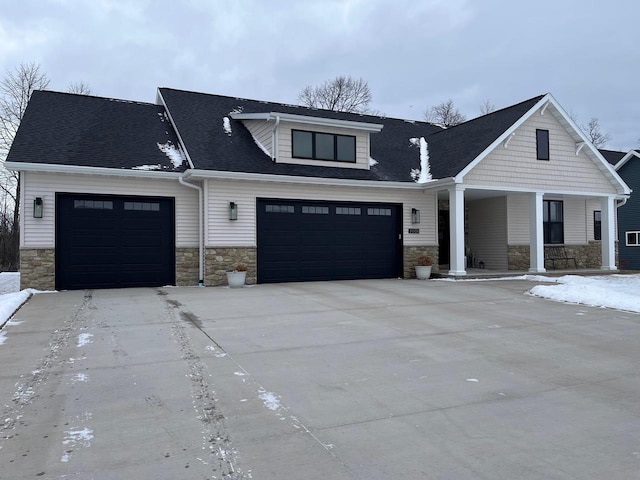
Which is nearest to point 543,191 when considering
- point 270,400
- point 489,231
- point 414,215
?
point 489,231

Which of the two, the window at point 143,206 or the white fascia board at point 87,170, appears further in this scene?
the window at point 143,206

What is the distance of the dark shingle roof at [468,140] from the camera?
50.0ft

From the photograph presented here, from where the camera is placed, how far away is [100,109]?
1489 centimetres

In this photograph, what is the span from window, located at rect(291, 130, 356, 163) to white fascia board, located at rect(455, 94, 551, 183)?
3536 millimetres

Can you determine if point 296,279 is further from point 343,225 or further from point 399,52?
point 399,52

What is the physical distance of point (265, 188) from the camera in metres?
13.9

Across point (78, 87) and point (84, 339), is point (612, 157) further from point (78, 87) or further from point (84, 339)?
point (78, 87)

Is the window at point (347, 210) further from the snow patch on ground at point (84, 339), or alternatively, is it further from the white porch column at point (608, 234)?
the white porch column at point (608, 234)

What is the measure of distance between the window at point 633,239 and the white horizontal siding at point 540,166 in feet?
23.5

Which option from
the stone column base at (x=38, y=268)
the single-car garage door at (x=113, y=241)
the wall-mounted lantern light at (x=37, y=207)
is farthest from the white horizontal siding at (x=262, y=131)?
the stone column base at (x=38, y=268)

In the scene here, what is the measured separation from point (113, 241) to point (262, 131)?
5686 millimetres

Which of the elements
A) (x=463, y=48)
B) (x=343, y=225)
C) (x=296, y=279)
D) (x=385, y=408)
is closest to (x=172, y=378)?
(x=385, y=408)

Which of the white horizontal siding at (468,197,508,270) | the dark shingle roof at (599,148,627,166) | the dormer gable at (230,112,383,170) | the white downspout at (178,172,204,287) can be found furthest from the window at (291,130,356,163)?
the dark shingle roof at (599,148,627,166)

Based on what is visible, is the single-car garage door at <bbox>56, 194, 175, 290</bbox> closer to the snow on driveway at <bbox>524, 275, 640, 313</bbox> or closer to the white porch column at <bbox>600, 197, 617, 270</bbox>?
the snow on driveway at <bbox>524, 275, 640, 313</bbox>
